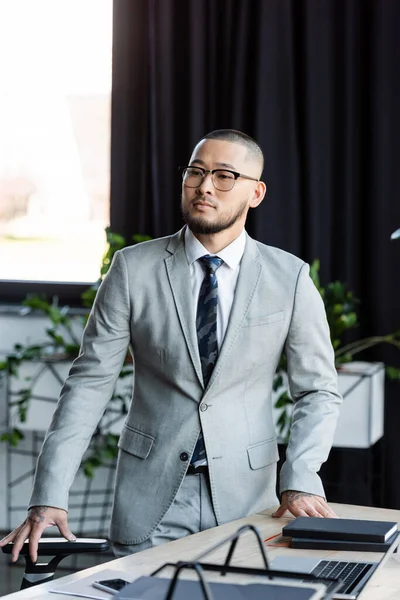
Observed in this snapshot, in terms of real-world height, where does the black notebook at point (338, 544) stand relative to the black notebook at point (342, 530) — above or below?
below

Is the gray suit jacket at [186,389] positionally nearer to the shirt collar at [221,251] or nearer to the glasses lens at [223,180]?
the shirt collar at [221,251]

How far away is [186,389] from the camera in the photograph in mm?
2297

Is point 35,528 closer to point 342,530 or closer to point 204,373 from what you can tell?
point 204,373

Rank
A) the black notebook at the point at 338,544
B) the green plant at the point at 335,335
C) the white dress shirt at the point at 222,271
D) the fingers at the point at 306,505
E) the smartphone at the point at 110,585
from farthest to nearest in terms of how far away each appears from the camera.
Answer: the green plant at the point at 335,335 < the white dress shirt at the point at 222,271 < the fingers at the point at 306,505 < the black notebook at the point at 338,544 < the smartphone at the point at 110,585

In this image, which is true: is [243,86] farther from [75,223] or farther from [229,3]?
[75,223]

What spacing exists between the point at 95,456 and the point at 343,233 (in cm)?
139

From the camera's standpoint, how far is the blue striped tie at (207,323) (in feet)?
7.57

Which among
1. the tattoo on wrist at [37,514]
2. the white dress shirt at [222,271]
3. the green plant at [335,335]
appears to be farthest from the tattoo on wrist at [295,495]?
the green plant at [335,335]

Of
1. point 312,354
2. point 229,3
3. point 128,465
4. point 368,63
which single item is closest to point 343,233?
point 368,63

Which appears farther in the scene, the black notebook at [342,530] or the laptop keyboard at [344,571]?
the black notebook at [342,530]

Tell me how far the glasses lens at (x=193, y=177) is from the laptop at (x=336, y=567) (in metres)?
0.89

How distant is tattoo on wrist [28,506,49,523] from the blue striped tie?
14.5 inches

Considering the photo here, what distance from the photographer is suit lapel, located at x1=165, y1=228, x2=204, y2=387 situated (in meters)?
2.31

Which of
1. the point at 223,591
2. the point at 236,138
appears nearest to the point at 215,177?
the point at 236,138
